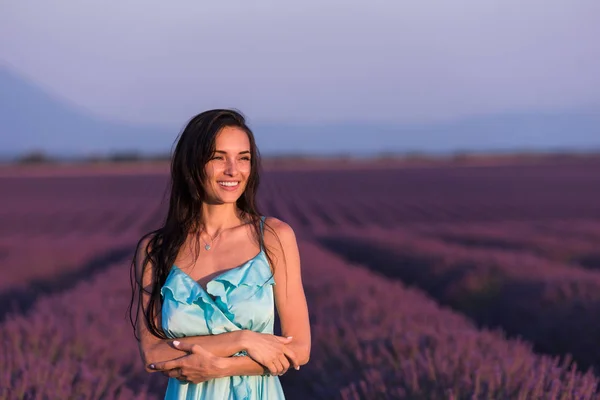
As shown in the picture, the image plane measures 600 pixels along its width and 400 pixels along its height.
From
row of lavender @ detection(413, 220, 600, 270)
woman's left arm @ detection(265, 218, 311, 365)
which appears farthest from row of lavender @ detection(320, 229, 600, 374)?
woman's left arm @ detection(265, 218, 311, 365)

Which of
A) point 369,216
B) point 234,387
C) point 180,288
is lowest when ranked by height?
point 369,216

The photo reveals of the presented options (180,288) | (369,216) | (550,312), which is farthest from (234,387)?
(369,216)

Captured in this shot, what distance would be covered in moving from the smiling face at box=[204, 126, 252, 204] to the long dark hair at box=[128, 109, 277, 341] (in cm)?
2

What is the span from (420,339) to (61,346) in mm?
1926

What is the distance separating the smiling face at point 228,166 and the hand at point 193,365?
385mm

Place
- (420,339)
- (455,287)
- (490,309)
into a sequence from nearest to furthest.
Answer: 1. (420,339)
2. (490,309)
3. (455,287)

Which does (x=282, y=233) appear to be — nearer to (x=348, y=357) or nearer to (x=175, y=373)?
(x=175, y=373)

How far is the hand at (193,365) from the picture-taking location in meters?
2.33

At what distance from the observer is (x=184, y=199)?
100 inches

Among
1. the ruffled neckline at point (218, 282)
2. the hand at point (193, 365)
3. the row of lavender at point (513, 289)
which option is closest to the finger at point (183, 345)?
the hand at point (193, 365)

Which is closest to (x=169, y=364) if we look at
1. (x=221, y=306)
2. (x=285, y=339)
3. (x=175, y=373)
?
(x=175, y=373)

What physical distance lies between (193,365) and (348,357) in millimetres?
2994

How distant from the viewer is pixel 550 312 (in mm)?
7348

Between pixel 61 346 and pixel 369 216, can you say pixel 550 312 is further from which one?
pixel 369 216
